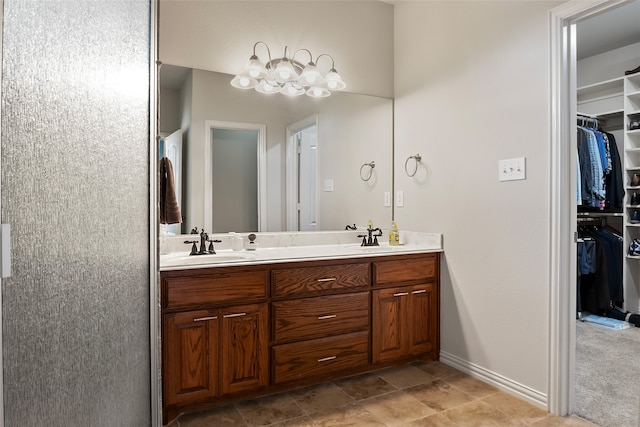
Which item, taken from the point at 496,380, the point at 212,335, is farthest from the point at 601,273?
the point at 212,335

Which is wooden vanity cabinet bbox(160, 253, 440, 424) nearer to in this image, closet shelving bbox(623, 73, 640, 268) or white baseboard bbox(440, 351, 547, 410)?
white baseboard bbox(440, 351, 547, 410)

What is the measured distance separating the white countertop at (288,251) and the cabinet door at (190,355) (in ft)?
0.83

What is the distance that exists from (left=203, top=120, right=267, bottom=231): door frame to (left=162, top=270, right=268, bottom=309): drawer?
1.94ft

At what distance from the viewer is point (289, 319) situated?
84.6 inches

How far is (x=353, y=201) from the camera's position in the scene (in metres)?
2.98

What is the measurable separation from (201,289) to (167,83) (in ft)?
3.99

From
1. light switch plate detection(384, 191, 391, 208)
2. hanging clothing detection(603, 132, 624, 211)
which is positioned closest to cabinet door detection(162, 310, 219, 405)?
light switch plate detection(384, 191, 391, 208)

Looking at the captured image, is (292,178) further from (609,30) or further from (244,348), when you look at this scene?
(609,30)

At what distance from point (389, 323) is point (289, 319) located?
2.19 feet

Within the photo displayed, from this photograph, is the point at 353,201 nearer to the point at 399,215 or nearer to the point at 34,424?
the point at 399,215

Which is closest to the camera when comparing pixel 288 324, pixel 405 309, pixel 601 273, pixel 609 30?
pixel 288 324

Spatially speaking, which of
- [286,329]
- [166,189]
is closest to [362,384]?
[286,329]

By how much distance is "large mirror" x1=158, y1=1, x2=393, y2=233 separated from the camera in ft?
7.89

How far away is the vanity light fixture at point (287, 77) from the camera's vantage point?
A: 2545 mm
